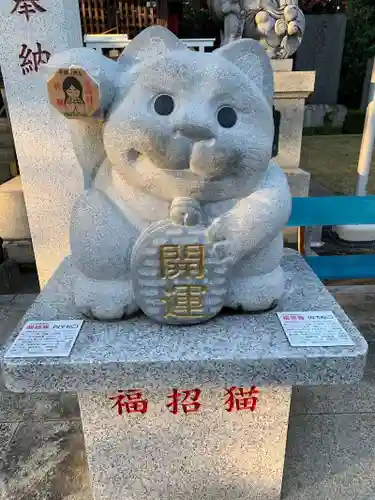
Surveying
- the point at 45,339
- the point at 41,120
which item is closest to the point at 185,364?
the point at 45,339

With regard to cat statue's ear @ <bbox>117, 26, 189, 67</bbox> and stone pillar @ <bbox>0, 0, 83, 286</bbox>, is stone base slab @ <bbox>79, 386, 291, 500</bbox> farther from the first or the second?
stone pillar @ <bbox>0, 0, 83, 286</bbox>

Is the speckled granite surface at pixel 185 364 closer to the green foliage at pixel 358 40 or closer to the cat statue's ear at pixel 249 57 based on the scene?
the cat statue's ear at pixel 249 57

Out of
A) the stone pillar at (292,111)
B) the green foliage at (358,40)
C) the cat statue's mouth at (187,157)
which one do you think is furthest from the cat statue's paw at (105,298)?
the green foliage at (358,40)

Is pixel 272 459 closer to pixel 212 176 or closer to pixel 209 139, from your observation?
pixel 212 176

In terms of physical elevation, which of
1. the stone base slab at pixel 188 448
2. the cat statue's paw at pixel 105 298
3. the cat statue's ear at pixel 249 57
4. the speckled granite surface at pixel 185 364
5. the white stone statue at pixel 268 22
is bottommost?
the stone base slab at pixel 188 448

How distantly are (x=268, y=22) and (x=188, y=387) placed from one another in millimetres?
3143

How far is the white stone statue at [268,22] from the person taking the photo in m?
3.53

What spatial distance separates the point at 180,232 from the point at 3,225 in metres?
2.54

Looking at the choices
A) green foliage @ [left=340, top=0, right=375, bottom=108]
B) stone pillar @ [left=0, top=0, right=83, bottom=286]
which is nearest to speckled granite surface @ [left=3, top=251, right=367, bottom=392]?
stone pillar @ [left=0, top=0, right=83, bottom=286]

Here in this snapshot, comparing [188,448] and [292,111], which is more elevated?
[292,111]

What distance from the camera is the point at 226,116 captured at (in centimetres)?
129

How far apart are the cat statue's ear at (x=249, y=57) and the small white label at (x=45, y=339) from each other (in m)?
0.95

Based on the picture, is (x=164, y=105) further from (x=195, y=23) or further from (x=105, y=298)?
(x=195, y=23)

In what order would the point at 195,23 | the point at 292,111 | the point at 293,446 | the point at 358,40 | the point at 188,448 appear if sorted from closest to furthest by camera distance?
the point at 188,448 < the point at 293,446 < the point at 292,111 < the point at 195,23 < the point at 358,40
